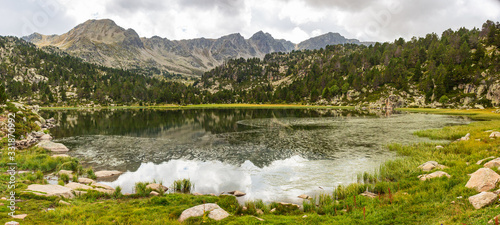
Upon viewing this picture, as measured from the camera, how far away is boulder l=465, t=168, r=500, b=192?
1311 centimetres

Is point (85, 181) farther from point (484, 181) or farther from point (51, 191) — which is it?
point (484, 181)

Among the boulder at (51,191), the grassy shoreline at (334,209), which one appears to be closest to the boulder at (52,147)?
the grassy shoreline at (334,209)

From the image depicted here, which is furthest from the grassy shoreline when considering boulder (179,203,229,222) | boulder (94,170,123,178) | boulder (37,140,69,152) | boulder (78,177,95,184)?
boulder (37,140,69,152)

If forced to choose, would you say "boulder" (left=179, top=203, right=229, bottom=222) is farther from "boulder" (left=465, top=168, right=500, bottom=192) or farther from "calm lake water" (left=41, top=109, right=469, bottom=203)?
"boulder" (left=465, top=168, right=500, bottom=192)

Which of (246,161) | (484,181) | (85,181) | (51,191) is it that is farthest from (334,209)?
(85,181)

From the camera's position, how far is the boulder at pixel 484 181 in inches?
516

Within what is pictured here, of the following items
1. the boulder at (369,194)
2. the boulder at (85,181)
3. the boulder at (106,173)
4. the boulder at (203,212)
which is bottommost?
the boulder at (106,173)

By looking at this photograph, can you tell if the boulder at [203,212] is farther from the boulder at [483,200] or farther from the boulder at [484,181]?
the boulder at [484,181]

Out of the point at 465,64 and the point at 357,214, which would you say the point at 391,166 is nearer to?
the point at 357,214

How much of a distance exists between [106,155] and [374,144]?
47.1 m

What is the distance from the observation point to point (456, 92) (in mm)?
152875

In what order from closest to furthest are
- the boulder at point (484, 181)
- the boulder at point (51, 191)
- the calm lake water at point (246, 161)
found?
1. the boulder at point (484, 181)
2. the boulder at point (51, 191)
3. the calm lake water at point (246, 161)

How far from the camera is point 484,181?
1339cm

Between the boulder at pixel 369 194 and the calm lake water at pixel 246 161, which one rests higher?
the boulder at pixel 369 194
